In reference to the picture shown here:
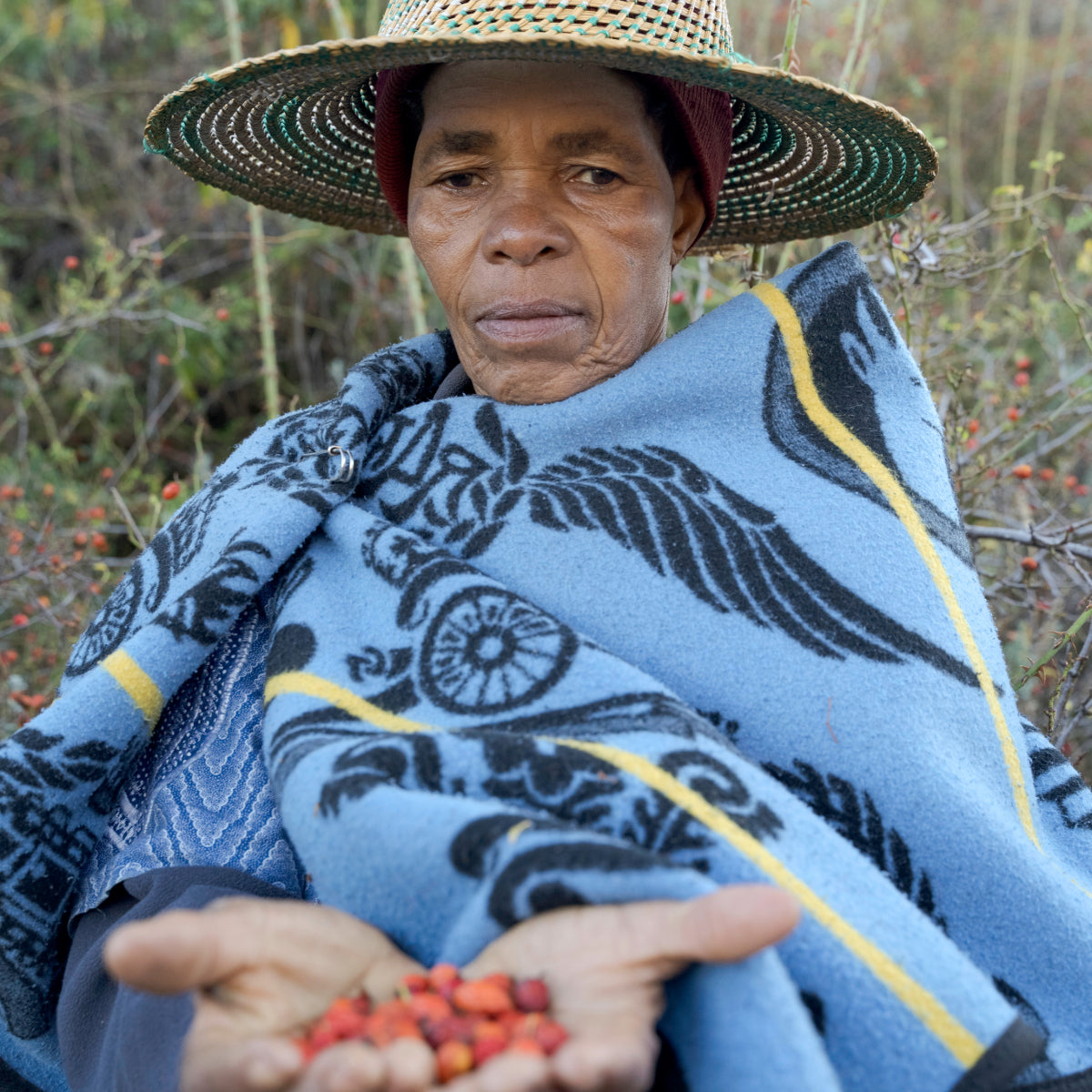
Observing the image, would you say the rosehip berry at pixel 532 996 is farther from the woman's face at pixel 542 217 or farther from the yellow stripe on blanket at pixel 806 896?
the woman's face at pixel 542 217

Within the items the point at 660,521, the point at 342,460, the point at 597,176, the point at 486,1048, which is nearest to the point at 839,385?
the point at 660,521

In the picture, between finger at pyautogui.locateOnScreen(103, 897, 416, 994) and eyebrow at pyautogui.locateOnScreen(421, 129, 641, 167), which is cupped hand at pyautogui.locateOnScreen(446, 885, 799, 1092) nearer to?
finger at pyautogui.locateOnScreen(103, 897, 416, 994)

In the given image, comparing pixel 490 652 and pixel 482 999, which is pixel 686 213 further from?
pixel 482 999

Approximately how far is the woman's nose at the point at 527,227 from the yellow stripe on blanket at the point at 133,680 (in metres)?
0.67

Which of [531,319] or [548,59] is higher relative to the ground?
[548,59]

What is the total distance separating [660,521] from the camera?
47.4 inches

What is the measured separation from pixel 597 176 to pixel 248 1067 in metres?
1.09

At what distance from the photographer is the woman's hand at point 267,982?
0.69 metres

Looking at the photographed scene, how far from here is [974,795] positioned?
108cm

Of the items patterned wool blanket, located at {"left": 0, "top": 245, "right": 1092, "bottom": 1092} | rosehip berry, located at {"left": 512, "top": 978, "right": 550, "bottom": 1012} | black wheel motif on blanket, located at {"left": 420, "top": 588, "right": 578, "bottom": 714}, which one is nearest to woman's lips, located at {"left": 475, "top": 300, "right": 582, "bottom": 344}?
patterned wool blanket, located at {"left": 0, "top": 245, "right": 1092, "bottom": 1092}

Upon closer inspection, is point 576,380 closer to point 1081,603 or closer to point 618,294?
point 618,294

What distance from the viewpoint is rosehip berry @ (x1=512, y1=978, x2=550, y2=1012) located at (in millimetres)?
760

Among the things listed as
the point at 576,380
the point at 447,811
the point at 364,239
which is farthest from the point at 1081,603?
the point at 364,239

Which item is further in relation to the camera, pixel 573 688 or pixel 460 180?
pixel 460 180
